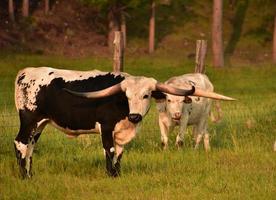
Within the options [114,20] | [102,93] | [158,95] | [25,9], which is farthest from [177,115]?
[25,9]

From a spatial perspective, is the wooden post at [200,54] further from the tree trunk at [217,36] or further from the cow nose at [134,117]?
the tree trunk at [217,36]

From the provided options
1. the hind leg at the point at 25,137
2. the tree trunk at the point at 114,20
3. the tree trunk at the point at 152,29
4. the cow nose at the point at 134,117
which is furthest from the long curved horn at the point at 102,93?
the tree trunk at the point at 152,29

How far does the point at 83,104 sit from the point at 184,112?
3.43 metres

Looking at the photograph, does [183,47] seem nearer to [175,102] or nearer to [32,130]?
[175,102]

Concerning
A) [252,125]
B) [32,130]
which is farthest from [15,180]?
[252,125]

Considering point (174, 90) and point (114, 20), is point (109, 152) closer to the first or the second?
point (174, 90)

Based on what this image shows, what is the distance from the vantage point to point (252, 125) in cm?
1554

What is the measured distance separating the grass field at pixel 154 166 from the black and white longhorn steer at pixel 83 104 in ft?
1.37

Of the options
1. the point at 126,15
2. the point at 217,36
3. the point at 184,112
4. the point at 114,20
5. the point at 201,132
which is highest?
the point at 184,112

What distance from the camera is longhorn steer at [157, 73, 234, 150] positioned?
40.2 ft

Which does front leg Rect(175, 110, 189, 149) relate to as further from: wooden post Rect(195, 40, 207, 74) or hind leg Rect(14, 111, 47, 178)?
hind leg Rect(14, 111, 47, 178)

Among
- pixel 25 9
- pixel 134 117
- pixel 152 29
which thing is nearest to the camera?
pixel 134 117

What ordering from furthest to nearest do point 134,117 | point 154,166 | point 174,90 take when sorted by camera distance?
point 154,166 → point 174,90 → point 134,117

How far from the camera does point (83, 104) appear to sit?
975 cm
